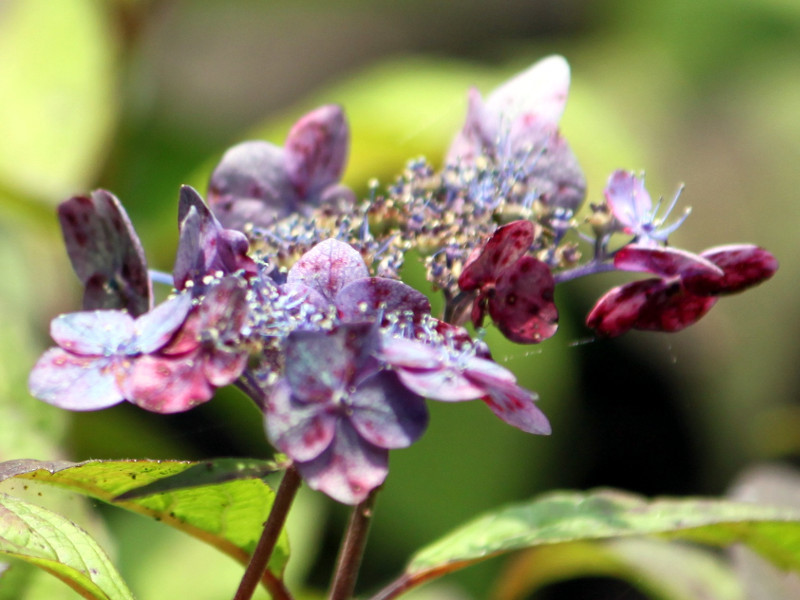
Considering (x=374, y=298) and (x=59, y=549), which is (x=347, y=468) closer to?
(x=374, y=298)

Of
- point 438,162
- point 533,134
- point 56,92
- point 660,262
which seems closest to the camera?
point 660,262

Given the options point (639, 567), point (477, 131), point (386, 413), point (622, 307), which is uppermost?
point (477, 131)

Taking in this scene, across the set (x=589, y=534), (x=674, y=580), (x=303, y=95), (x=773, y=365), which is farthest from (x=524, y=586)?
(x=303, y=95)

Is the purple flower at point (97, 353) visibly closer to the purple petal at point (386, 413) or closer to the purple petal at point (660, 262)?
the purple petal at point (386, 413)

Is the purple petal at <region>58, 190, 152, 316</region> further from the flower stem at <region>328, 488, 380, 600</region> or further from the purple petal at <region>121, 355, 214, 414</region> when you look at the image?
the flower stem at <region>328, 488, 380, 600</region>

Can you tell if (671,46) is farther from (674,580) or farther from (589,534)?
(589,534)

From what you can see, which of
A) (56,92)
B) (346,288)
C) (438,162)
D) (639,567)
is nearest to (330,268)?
(346,288)

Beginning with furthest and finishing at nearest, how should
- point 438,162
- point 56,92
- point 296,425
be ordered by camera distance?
point 56,92
point 438,162
point 296,425
